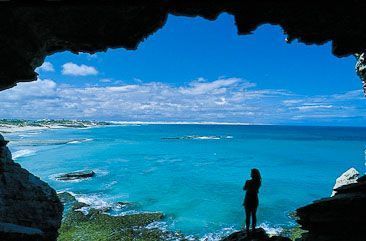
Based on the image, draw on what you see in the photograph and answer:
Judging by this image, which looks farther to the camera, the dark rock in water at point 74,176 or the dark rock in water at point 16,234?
the dark rock in water at point 74,176

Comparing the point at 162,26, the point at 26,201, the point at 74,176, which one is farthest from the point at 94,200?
the point at 162,26

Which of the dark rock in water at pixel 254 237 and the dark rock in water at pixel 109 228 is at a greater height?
the dark rock in water at pixel 254 237

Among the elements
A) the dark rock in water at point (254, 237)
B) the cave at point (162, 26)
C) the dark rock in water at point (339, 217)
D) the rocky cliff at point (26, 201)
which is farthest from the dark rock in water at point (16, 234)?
the dark rock in water at point (339, 217)

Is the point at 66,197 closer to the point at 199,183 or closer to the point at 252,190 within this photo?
the point at 199,183

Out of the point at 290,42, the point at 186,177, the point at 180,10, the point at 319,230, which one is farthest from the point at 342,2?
the point at 186,177

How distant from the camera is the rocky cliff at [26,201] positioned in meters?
16.3

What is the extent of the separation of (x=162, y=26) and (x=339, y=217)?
11355 millimetres

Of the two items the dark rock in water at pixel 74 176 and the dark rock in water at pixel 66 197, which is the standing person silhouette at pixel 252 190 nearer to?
the dark rock in water at pixel 66 197

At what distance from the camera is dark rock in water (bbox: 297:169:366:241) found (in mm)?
12193

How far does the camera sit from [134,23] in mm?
14094

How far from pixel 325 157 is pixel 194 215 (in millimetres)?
72844

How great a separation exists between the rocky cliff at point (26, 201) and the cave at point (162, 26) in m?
0.08

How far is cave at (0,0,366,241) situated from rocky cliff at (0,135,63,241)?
84mm

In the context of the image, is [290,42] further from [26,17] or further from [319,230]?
[26,17]
